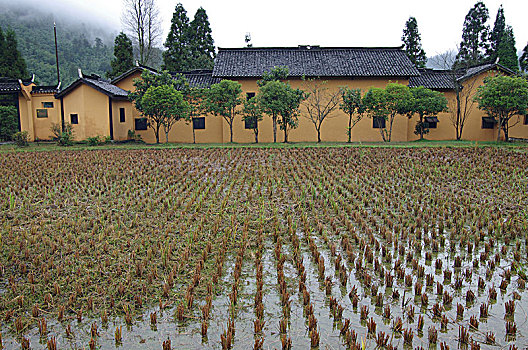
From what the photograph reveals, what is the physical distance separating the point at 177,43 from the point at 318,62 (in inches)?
410

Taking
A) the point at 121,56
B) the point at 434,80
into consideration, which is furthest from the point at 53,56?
the point at 434,80

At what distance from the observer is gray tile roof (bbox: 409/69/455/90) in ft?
78.3

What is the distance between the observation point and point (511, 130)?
77.0 ft

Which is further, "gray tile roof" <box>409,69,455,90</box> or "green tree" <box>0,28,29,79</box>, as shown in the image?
"green tree" <box>0,28,29,79</box>

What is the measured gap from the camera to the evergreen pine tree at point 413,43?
99.0ft

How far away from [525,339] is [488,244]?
2.30 metres

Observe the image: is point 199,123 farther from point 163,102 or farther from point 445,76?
point 445,76

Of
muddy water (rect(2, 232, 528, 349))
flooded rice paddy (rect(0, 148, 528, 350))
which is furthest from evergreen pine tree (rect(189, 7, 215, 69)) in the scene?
muddy water (rect(2, 232, 528, 349))

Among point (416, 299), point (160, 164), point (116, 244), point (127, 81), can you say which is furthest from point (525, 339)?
point (127, 81)

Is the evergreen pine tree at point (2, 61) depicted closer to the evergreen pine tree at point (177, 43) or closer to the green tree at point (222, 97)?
the evergreen pine tree at point (177, 43)

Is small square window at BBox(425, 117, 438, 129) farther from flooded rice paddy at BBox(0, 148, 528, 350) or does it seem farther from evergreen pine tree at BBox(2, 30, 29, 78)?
evergreen pine tree at BBox(2, 30, 29, 78)

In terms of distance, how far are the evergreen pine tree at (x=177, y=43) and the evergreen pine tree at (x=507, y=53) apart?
68.0 ft

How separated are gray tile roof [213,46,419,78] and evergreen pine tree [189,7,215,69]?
4.22 meters

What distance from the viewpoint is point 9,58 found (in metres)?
25.8
